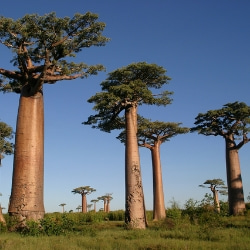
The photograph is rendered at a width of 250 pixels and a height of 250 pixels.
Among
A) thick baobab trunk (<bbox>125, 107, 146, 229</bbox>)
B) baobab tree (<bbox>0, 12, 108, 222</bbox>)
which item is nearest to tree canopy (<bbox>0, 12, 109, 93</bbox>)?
baobab tree (<bbox>0, 12, 108, 222</bbox>)

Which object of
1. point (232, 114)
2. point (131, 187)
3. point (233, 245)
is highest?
point (232, 114)

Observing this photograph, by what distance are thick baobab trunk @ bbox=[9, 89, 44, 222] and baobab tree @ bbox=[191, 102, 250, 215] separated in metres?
12.3

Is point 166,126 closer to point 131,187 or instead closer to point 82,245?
point 131,187

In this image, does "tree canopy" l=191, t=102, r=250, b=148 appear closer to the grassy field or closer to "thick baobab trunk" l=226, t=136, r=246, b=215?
"thick baobab trunk" l=226, t=136, r=246, b=215

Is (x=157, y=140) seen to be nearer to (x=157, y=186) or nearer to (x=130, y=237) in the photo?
(x=157, y=186)

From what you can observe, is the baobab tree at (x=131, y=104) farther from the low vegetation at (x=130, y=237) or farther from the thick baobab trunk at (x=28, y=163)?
the thick baobab trunk at (x=28, y=163)

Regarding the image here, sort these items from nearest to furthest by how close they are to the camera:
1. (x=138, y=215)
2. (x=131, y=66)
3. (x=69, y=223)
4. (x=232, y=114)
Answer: (x=69, y=223) < (x=138, y=215) < (x=131, y=66) < (x=232, y=114)

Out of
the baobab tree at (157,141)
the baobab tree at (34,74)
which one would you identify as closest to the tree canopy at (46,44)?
the baobab tree at (34,74)

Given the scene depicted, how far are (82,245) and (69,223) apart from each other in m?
2.69

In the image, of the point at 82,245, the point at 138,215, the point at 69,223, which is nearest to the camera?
the point at 82,245

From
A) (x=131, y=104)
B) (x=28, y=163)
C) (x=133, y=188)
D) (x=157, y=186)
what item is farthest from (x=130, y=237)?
(x=157, y=186)

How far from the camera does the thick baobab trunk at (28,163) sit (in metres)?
9.72

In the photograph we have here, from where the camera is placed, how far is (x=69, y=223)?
9.85 metres

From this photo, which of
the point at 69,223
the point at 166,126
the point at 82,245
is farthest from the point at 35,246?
the point at 166,126
